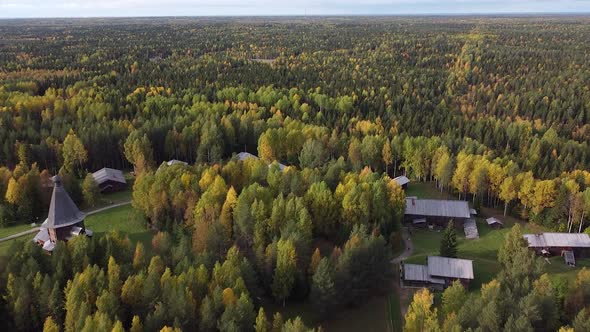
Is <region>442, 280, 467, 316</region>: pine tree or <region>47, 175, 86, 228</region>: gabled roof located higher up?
<region>47, 175, 86, 228</region>: gabled roof

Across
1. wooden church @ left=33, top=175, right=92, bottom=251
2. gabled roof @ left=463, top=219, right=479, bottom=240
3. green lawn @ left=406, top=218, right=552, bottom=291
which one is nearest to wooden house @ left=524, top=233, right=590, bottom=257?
green lawn @ left=406, top=218, right=552, bottom=291

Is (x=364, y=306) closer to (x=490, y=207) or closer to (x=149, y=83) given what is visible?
(x=490, y=207)

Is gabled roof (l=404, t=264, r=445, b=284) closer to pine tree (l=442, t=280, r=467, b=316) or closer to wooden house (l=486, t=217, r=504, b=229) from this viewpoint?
pine tree (l=442, t=280, r=467, b=316)

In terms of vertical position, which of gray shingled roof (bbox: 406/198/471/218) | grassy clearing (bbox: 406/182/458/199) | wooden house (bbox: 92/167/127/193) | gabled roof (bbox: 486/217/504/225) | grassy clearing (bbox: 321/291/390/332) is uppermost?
wooden house (bbox: 92/167/127/193)

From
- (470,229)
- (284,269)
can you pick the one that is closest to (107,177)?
(284,269)

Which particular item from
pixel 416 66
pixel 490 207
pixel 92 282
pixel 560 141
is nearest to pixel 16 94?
pixel 92 282

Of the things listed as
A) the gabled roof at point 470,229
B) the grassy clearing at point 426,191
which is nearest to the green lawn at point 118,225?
the gabled roof at point 470,229
